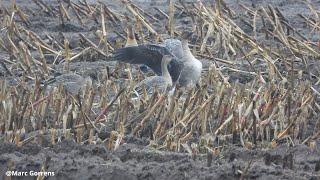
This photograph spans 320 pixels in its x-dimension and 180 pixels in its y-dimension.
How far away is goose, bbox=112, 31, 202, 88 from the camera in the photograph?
445 inches

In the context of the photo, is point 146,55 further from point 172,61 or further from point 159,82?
point 159,82

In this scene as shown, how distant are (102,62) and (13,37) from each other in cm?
116

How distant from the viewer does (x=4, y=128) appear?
8.40 metres

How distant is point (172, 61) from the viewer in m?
11.7

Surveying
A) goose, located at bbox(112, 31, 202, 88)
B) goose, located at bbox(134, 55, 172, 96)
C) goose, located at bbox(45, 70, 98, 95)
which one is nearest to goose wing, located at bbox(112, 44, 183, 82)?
goose, located at bbox(112, 31, 202, 88)

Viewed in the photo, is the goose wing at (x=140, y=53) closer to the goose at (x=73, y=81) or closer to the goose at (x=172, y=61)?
the goose at (x=172, y=61)

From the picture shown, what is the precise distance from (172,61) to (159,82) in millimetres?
925

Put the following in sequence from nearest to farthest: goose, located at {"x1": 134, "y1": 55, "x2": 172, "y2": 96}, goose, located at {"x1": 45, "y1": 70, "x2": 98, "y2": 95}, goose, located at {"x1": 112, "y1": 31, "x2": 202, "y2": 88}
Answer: goose, located at {"x1": 134, "y1": 55, "x2": 172, "y2": 96}, goose, located at {"x1": 45, "y1": 70, "x2": 98, "y2": 95}, goose, located at {"x1": 112, "y1": 31, "x2": 202, "y2": 88}

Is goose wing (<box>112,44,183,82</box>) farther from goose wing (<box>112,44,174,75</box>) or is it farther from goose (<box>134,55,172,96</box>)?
goose (<box>134,55,172,96</box>)

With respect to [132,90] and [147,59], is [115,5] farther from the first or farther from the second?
[132,90]

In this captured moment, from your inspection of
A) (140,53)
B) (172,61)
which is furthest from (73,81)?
(172,61)

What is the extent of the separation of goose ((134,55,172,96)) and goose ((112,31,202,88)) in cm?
14

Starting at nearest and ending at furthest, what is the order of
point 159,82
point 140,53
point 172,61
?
point 159,82
point 140,53
point 172,61

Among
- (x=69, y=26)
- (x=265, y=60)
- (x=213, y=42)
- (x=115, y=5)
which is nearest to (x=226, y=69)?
(x=265, y=60)
